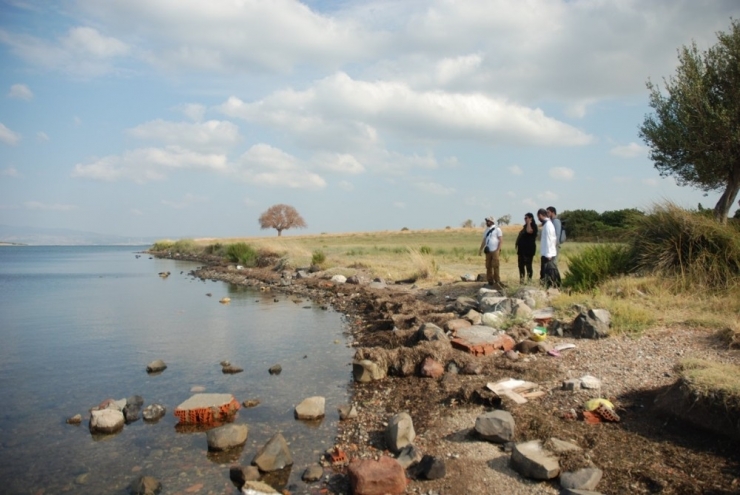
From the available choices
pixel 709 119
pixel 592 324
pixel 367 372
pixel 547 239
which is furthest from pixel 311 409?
pixel 709 119

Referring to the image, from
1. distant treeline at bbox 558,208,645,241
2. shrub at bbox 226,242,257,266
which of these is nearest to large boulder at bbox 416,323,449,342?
shrub at bbox 226,242,257,266

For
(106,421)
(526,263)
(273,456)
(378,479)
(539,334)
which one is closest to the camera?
(378,479)

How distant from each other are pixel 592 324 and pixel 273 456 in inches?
245

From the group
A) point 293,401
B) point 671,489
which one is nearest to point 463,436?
point 671,489

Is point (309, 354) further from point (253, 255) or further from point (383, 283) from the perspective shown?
point (253, 255)

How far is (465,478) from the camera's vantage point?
5.03 metres

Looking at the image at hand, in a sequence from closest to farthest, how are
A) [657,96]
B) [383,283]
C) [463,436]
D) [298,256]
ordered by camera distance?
[463,436], [657,96], [383,283], [298,256]

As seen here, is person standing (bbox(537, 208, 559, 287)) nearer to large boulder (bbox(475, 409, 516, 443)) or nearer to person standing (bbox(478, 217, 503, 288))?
person standing (bbox(478, 217, 503, 288))

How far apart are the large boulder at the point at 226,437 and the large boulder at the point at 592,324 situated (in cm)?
616

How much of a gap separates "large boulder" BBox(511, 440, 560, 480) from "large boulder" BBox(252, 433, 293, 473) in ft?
7.98

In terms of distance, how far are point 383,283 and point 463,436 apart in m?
14.7

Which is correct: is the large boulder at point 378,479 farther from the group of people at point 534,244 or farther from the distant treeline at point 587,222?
the distant treeline at point 587,222

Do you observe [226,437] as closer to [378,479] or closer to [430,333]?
[378,479]

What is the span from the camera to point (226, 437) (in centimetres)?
626
